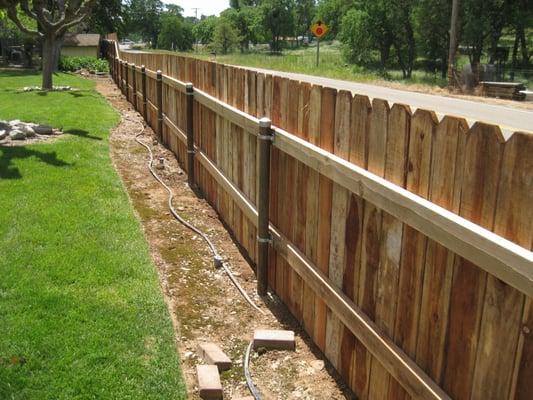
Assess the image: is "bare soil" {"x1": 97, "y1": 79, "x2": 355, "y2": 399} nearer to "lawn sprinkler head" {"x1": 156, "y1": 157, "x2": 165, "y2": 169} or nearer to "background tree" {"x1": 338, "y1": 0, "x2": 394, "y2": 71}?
"lawn sprinkler head" {"x1": 156, "y1": 157, "x2": 165, "y2": 169}

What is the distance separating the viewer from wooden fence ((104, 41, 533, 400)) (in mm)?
2223

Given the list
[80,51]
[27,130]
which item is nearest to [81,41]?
[80,51]

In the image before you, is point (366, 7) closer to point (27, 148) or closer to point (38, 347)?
point (27, 148)

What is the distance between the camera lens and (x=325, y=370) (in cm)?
388

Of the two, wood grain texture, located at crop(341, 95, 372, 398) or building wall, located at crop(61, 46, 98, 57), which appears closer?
wood grain texture, located at crop(341, 95, 372, 398)

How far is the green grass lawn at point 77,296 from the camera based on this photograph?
11.4ft

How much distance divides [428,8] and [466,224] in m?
40.0

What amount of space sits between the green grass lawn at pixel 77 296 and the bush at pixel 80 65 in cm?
3495

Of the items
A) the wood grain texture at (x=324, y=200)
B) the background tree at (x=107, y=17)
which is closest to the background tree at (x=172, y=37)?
the background tree at (x=107, y=17)

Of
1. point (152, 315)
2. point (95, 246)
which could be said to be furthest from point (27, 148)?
point (152, 315)

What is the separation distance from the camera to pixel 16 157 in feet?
29.8

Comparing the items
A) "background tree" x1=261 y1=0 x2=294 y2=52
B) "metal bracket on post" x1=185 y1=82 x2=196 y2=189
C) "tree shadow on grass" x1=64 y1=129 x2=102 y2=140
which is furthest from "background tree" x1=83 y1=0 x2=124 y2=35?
"metal bracket on post" x1=185 y1=82 x2=196 y2=189

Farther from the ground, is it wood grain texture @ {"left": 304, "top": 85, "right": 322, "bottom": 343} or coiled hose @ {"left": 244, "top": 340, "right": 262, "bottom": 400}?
wood grain texture @ {"left": 304, "top": 85, "right": 322, "bottom": 343}

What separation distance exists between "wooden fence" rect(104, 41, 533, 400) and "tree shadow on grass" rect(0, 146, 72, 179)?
4.23 meters
